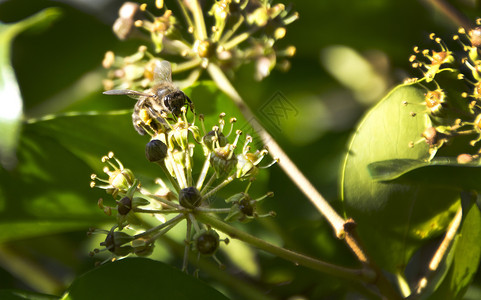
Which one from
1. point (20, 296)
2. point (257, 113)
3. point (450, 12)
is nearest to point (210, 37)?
point (257, 113)

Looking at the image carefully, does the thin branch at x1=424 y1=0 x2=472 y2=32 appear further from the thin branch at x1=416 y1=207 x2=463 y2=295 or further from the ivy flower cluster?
the ivy flower cluster

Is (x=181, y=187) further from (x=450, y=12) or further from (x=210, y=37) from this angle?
(x=450, y=12)

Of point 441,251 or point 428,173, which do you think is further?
point 441,251

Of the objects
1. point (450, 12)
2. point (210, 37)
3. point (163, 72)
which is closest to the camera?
point (163, 72)

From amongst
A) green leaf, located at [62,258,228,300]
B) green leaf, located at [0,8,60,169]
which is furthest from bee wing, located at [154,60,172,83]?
green leaf, located at [62,258,228,300]

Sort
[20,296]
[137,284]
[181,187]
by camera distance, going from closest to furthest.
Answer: [137,284]
[20,296]
[181,187]

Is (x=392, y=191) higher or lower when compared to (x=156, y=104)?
lower

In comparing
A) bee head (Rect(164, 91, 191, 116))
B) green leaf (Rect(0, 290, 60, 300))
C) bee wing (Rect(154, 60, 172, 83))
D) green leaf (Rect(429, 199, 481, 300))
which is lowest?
green leaf (Rect(429, 199, 481, 300))
